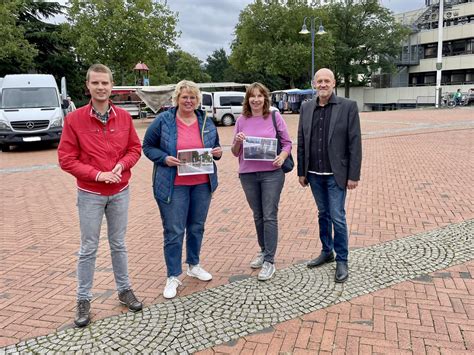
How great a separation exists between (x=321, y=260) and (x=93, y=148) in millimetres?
2368

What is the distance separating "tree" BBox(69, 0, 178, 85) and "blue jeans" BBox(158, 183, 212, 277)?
1023 inches

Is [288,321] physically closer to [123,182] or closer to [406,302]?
[406,302]

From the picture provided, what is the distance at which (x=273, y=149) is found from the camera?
12.1 ft

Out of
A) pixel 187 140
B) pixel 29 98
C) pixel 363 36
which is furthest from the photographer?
pixel 363 36

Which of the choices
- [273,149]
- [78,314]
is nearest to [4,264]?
[78,314]

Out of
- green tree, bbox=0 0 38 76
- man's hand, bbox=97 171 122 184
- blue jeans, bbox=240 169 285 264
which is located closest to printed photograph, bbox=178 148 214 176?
blue jeans, bbox=240 169 285 264

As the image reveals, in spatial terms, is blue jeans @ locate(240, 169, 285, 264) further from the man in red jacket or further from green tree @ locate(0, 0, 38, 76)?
green tree @ locate(0, 0, 38, 76)

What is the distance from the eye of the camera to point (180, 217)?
3590mm

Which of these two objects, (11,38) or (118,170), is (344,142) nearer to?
(118,170)

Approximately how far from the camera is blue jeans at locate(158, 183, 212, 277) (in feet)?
11.6

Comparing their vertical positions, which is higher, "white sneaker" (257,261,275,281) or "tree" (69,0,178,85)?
"tree" (69,0,178,85)

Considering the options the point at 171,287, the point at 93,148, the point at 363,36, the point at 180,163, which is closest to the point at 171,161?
the point at 180,163

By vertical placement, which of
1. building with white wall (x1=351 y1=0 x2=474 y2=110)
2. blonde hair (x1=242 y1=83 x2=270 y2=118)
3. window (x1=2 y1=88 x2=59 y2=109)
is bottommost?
blonde hair (x1=242 y1=83 x2=270 y2=118)

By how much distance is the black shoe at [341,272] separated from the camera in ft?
12.3
